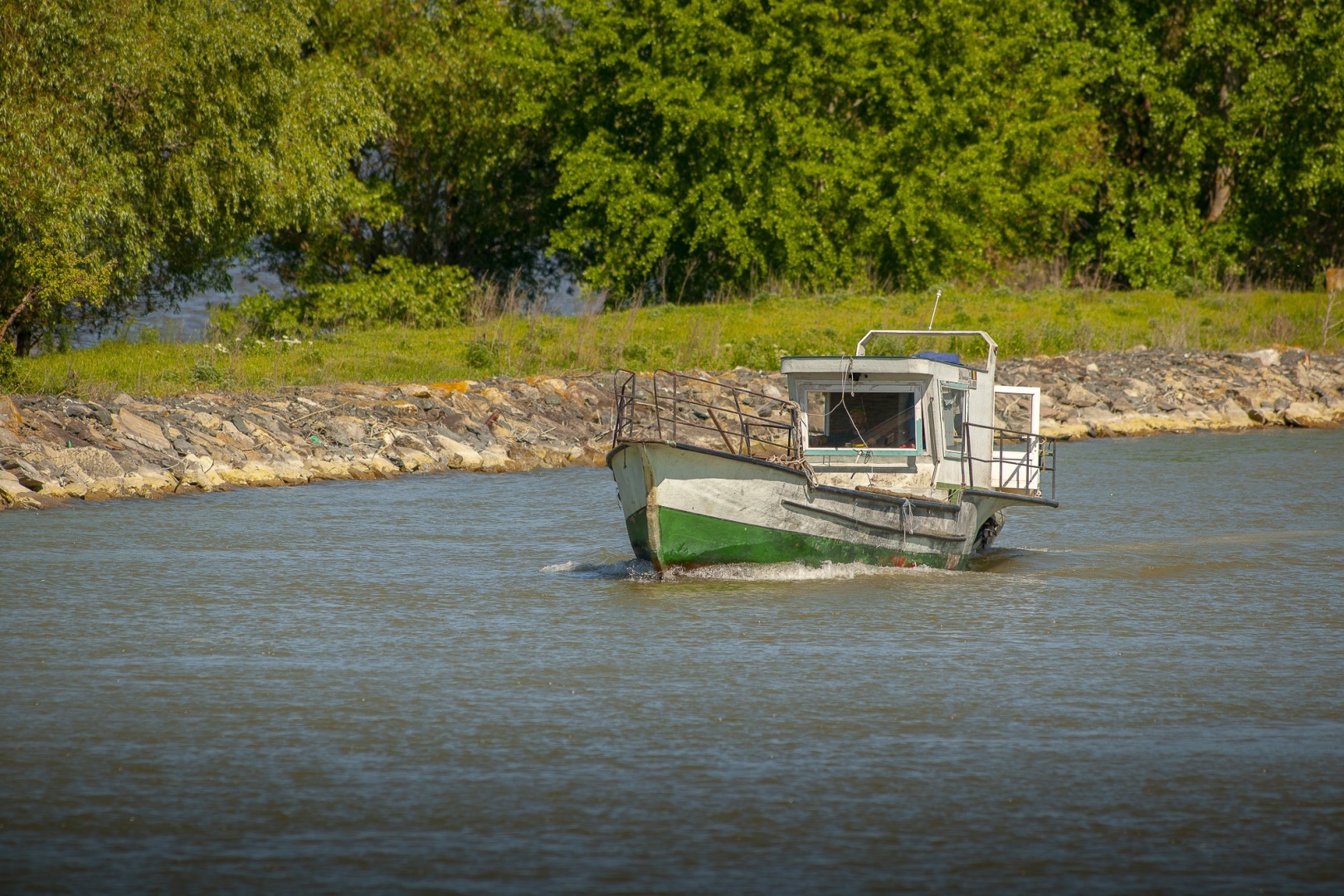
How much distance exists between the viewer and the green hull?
15773mm

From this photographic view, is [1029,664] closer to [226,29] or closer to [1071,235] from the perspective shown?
[226,29]

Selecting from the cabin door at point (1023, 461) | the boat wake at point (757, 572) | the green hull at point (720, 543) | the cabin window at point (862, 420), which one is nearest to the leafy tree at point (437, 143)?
the cabin door at point (1023, 461)

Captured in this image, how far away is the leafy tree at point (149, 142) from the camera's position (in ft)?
85.5

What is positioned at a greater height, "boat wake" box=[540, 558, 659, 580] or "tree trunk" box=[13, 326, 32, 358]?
"tree trunk" box=[13, 326, 32, 358]

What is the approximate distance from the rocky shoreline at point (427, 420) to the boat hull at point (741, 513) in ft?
31.2

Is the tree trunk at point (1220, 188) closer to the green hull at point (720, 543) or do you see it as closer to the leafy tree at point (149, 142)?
the leafy tree at point (149, 142)

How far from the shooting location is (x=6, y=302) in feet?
95.5

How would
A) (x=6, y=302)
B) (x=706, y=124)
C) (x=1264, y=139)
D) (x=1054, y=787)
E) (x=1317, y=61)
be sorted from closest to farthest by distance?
(x=1054, y=787) → (x=6, y=302) → (x=706, y=124) → (x=1317, y=61) → (x=1264, y=139)

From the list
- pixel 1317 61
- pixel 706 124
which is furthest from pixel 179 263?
pixel 1317 61

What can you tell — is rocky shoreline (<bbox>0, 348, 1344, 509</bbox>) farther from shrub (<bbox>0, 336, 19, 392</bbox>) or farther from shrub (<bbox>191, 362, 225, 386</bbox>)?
shrub (<bbox>191, 362, 225, 386</bbox>)

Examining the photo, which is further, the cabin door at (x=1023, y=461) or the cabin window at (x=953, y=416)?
the cabin door at (x=1023, y=461)

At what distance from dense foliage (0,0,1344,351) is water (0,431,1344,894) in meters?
20.3

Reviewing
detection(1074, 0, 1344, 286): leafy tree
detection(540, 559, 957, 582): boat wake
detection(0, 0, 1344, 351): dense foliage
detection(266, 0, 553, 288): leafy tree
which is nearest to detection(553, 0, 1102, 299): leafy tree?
detection(0, 0, 1344, 351): dense foliage

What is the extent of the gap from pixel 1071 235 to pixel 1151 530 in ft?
113
